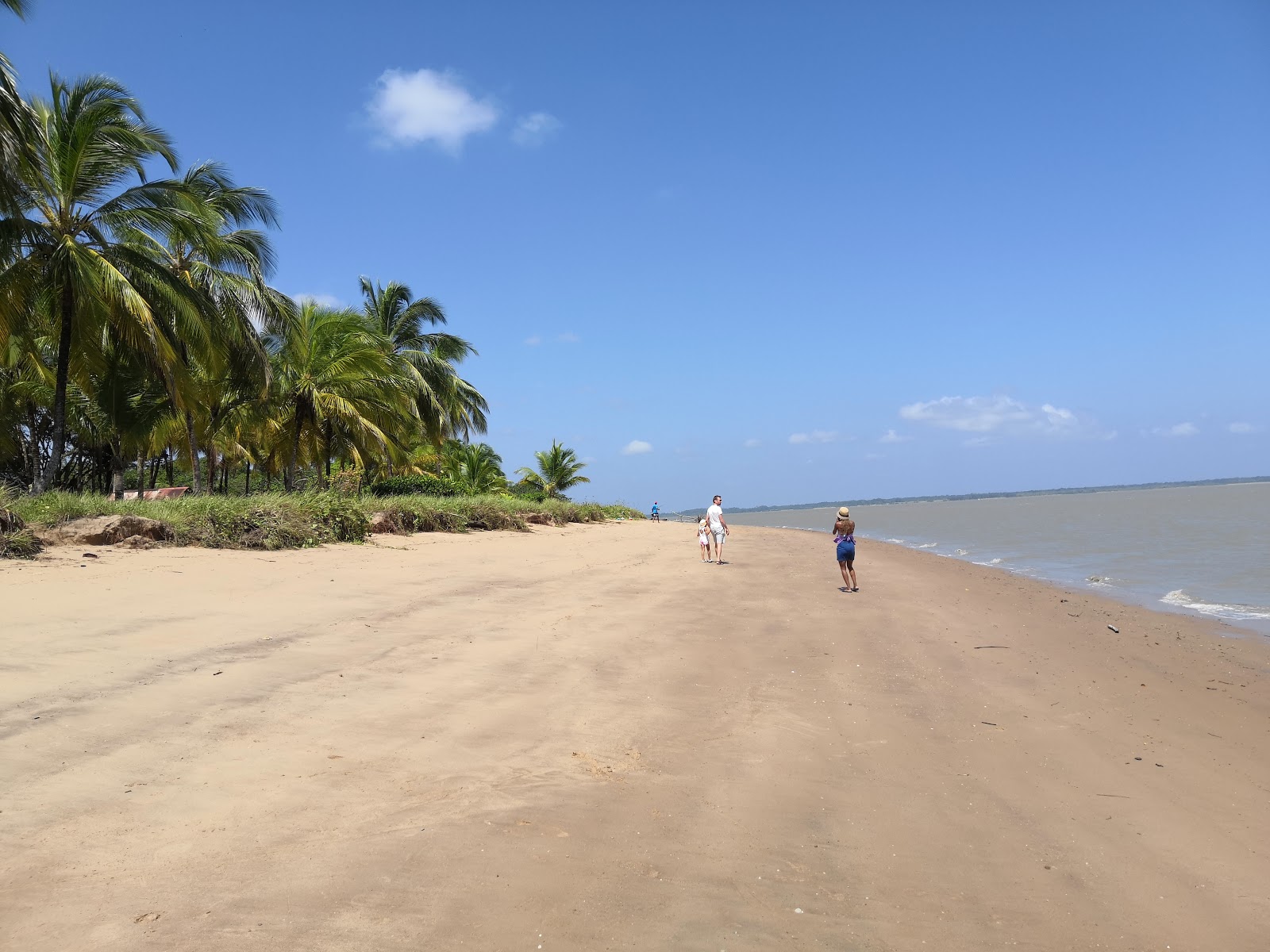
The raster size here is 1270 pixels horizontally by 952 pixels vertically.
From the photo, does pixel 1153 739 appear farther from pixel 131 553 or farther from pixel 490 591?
pixel 131 553

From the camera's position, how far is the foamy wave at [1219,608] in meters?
10.2

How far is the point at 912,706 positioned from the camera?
5656 millimetres

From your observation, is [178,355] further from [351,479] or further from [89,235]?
[351,479]

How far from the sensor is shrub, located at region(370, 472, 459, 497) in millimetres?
25453

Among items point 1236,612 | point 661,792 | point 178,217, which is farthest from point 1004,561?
point 178,217

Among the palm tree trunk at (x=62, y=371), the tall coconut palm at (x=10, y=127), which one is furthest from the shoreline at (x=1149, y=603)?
the palm tree trunk at (x=62, y=371)

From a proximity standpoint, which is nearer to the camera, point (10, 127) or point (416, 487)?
point (10, 127)

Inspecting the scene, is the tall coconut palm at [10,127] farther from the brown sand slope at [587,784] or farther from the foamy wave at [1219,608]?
the foamy wave at [1219,608]

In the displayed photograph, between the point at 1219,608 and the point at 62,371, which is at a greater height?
the point at 62,371

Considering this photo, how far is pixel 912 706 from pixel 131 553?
8948 millimetres

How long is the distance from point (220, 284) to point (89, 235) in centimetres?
356

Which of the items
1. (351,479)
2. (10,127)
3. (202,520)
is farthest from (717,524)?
(351,479)

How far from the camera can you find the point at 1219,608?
1083 cm

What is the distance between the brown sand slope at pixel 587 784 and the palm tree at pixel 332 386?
13.8 meters
